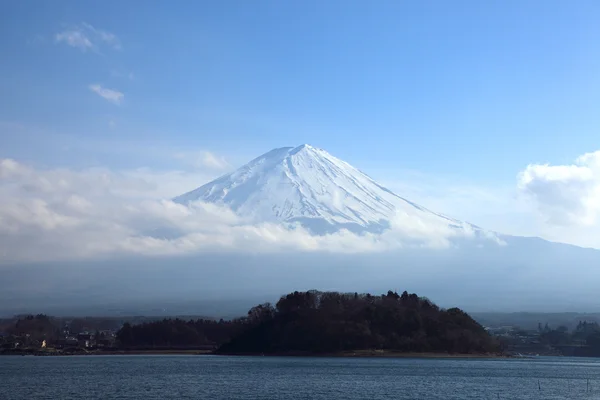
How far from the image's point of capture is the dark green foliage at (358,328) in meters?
84.6

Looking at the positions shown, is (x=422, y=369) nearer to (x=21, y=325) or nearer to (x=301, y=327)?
(x=301, y=327)

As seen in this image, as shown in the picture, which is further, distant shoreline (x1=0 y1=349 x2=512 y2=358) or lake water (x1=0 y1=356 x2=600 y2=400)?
distant shoreline (x1=0 y1=349 x2=512 y2=358)

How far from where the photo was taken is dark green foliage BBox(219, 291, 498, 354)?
8456 cm

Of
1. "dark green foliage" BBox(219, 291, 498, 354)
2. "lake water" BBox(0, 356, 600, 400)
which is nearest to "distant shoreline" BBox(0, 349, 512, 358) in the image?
"dark green foliage" BBox(219, 291, 498, 354)

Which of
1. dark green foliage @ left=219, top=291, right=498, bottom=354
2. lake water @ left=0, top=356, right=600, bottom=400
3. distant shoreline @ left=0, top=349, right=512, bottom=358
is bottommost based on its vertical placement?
lake water @ left=0, top=356, right=600, bottom=400

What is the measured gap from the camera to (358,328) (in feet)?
275

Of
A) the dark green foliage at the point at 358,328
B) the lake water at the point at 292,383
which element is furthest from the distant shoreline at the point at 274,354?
the lake water at the point at 292,383

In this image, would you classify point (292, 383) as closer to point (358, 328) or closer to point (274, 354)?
point (358, 328)

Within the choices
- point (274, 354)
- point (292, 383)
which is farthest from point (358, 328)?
point (292, 383)

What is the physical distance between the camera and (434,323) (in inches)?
3403

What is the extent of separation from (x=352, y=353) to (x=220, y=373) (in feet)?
96.2

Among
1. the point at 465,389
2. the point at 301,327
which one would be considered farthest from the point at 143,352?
the point at 465,389

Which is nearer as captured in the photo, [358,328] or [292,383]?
[292,383]

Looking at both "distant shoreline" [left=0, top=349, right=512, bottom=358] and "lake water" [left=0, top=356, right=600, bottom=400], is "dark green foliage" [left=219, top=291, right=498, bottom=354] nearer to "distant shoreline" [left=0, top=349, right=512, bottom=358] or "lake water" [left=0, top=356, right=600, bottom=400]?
"distant shoreline" [left=0, top=349, right=512, bottom=358]
